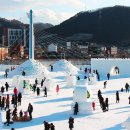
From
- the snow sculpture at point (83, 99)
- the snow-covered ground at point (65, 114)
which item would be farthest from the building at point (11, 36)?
the snow sculpture at point (83, 99)

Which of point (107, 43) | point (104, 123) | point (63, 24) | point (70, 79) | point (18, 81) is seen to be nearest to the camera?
point (104, 123)

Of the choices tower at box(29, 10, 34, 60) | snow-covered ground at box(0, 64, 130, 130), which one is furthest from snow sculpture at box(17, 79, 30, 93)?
tower at box(29, 10, 34, 60)

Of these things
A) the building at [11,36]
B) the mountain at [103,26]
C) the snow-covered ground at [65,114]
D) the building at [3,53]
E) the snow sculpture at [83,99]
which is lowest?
the snow-covered ground at [65,114]

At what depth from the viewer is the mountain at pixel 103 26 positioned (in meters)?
167

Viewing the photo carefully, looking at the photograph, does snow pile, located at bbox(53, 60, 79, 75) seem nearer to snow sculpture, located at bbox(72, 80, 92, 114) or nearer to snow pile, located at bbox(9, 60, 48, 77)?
snow pile, located at bbox(9, 60, 48, 77)

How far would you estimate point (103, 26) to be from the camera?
579 feet

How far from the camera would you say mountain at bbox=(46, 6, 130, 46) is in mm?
167025

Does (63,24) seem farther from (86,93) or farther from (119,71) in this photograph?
(86,93)

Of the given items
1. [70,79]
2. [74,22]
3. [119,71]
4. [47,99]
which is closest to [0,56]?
[119,71]

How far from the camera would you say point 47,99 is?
27.1 meters

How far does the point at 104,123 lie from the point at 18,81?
1431cm

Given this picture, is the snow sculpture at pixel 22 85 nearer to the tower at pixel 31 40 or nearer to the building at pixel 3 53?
the tower at pixel 31 40

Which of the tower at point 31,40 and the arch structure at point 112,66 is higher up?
the tower at point 31,40

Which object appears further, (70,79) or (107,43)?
(107,43)
